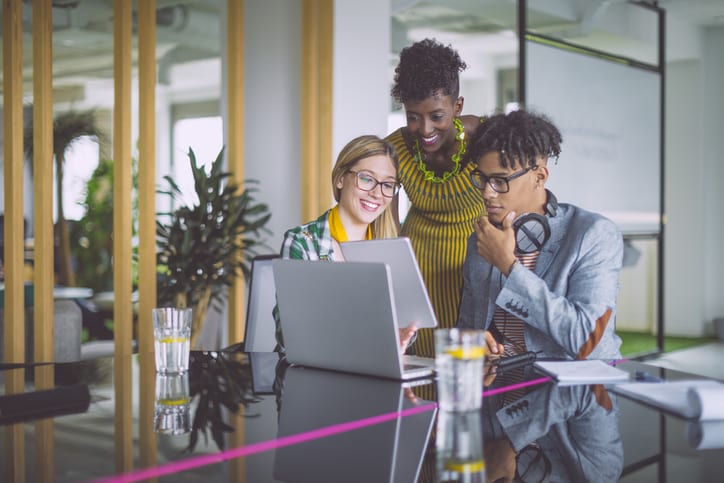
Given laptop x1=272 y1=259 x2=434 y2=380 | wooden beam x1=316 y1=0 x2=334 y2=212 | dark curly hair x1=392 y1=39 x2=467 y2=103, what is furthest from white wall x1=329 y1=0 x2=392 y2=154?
laptop x1=272 y1=259 x2=434 y2=380

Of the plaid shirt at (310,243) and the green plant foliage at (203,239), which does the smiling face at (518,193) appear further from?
the green plant foliage at (203,239)

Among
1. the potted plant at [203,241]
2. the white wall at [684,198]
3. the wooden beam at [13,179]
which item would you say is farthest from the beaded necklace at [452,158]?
the white wall at [684,198]

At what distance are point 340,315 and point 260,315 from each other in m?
1.00

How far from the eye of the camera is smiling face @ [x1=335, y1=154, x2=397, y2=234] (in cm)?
266

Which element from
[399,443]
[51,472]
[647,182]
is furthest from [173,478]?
[647,182]

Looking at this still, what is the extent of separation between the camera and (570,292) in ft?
7.50

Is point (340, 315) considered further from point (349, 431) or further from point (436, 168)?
point (436, 168)

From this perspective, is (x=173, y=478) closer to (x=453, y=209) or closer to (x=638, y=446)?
(x=638, y=446)

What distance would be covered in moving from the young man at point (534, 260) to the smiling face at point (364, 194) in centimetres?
31

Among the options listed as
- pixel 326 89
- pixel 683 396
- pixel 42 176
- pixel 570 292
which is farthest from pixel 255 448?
pixel 326 89

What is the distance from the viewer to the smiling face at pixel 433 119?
2.90 meters

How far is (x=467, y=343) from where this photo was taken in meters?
1.41

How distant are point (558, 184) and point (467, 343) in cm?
538

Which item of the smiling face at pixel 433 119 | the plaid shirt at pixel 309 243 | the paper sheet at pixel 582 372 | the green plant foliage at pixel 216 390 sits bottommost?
the green plant foliage at pixel 216 390
